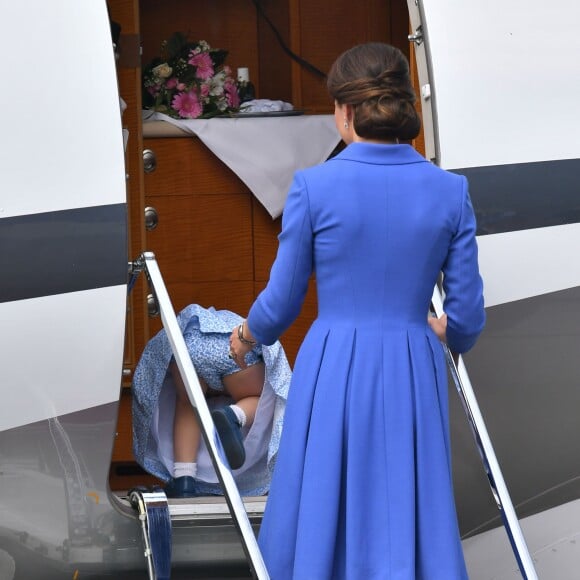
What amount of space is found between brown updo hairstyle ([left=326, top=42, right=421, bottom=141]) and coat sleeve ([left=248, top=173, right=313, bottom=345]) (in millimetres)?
189

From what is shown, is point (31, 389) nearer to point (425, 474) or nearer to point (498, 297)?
point (425, 474)

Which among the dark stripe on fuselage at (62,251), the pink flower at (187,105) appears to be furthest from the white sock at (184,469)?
the pink flower at (187,105)

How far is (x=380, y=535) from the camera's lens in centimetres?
255

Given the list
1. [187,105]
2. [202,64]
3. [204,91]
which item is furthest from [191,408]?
[202,64]

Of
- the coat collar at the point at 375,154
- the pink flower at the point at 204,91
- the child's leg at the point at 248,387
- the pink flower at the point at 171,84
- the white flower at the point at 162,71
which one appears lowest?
the child's leg at the point at 248,387

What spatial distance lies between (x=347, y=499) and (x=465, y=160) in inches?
40.5

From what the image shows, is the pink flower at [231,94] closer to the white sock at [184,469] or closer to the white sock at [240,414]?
the white sock at [240,414]

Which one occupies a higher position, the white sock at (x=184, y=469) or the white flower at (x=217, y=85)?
the white flower at (x=217, y=85)

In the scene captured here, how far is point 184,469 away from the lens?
11.8ft

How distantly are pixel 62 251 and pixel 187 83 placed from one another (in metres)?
2.11

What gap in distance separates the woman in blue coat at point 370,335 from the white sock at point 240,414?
972 millimetres

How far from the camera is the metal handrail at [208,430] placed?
254 cm

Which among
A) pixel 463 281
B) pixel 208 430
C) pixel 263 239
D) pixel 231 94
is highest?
pixel 231 94

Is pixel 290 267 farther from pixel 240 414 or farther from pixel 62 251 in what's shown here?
pixel 240 414
